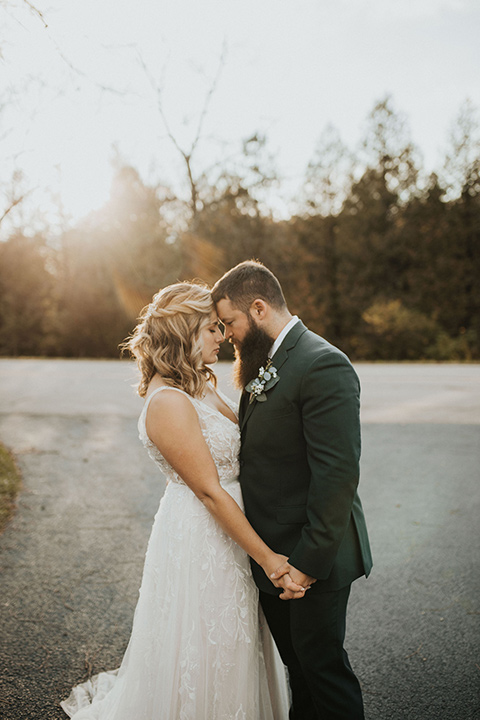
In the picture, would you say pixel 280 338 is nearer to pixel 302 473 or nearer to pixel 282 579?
pixel 302 473

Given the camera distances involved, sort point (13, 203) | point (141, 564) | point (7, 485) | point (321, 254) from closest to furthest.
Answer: point (141, 564) < point (7, 485) < point (13, 203) < point (321, 254)

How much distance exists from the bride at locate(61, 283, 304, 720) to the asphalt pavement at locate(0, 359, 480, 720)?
2.24 feet

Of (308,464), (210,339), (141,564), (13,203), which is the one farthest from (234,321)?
(13,203)

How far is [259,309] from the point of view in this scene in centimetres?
241

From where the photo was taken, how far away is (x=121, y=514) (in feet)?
18.2

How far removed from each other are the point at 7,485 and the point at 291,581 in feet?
16.3

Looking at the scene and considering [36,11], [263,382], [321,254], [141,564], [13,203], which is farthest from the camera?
[321,254]

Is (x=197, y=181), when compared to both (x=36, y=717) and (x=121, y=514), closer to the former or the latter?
(x=121, y=514)

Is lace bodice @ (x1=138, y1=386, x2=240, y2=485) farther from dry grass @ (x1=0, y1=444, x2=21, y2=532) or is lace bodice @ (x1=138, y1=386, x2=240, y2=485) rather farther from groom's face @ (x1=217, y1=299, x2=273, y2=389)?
dry grass @ (x1=0, y1=444, x2=21, y2=532)

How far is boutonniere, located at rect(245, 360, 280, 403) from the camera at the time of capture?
2268 millimetres

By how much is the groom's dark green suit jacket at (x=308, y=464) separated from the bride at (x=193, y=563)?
0.43ft

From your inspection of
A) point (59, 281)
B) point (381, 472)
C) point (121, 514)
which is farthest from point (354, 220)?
point (121, 514)

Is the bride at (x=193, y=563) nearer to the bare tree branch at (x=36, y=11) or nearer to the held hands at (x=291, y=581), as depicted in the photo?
the held hands at (x=291, y=581)

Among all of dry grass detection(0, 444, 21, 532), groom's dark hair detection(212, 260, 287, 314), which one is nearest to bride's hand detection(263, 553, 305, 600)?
groom's dark hair detection(212, 260, 287, 314)
